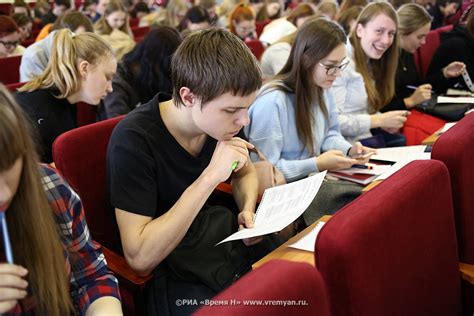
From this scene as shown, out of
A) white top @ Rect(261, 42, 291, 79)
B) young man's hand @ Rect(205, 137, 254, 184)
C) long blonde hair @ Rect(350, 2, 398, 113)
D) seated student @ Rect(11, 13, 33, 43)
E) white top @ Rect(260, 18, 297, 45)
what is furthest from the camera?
seated student @ Rect(11, 13, 33, 43)

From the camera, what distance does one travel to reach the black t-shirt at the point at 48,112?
2.06 m

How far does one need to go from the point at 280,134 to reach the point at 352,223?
1143mm

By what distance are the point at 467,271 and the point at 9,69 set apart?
12.0 feet

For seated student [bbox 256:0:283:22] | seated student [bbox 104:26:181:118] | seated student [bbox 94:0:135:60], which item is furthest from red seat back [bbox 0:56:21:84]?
seated student [bbox 256:0:283:22]

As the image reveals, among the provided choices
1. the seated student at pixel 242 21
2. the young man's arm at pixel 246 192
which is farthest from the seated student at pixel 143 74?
the seated student at pixel 242 21

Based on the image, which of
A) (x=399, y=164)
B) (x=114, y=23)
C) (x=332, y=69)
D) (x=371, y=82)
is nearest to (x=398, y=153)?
(x=399, y=164)

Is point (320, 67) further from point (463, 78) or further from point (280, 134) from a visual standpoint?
point (463, 78)

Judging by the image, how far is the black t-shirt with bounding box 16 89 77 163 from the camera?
2061 mm

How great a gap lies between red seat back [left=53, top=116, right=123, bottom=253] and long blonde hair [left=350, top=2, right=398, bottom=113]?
1520 millimetres

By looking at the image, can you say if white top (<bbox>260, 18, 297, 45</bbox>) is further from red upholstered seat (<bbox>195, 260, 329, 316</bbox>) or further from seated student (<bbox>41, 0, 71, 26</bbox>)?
red upholstered seat (<bbox>195, 260, 329, 316</bbox>)

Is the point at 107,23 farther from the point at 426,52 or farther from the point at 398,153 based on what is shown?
the point at 398,153

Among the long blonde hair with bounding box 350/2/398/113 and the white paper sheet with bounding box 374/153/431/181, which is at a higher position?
the long blonde hair with bounding box 350/2/398/113

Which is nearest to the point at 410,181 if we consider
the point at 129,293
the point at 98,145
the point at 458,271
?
the point at 458,271

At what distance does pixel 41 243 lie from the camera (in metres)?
0.91
